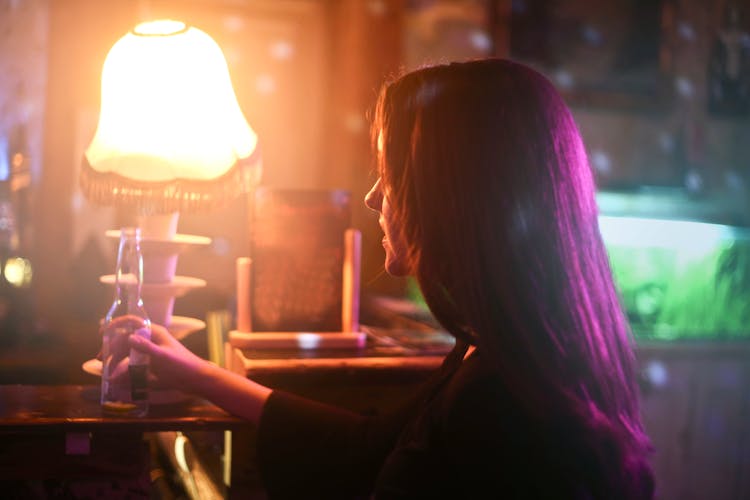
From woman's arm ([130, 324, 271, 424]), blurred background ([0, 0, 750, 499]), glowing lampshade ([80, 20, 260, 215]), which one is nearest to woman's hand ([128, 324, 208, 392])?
woman's arm ([130, 324, 271, 424])

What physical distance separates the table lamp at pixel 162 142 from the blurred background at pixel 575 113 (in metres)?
1.30

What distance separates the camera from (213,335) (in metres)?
2.06

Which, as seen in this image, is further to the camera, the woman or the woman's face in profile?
the woman's face in profile

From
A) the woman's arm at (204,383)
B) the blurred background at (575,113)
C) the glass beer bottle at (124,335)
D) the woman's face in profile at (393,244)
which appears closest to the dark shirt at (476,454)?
the woman's face in profile at (393,244)

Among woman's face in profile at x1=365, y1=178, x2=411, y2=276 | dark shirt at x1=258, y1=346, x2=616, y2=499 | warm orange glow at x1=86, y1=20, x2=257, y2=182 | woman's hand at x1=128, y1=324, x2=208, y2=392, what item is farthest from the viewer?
warm orange glow at x1=86, y1=20, x2=257, y2=182

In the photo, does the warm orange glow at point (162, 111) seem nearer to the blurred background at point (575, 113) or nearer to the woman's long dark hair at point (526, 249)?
the woman's long dark hair at point (526, 249)

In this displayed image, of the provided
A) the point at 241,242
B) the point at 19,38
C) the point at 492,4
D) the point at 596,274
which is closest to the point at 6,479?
the point at 596,274

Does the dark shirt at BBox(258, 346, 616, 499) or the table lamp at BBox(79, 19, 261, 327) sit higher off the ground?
the table lamp at BBox(79, 19, 261, 327)

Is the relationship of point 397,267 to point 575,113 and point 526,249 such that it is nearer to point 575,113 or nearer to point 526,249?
point 526,249

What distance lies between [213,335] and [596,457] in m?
1.37

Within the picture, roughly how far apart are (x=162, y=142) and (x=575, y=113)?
7.92 feet

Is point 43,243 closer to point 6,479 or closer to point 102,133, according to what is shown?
point 102,133

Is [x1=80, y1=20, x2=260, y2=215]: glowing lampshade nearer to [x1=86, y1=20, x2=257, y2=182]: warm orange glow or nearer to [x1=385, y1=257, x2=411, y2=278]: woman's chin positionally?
[x1=86, y1=20, x2=257, y2=182]: warm orange glow

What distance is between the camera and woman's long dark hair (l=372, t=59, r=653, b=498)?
2.85 ft
